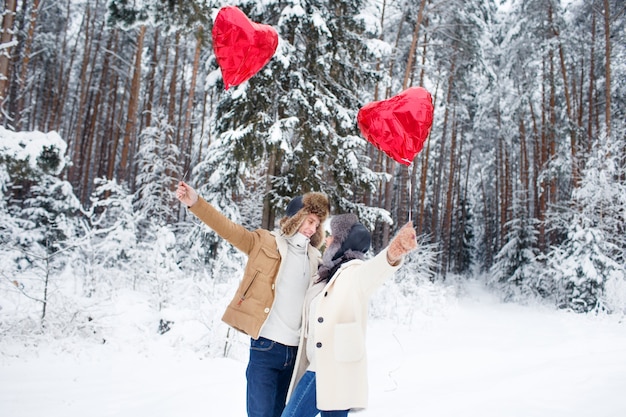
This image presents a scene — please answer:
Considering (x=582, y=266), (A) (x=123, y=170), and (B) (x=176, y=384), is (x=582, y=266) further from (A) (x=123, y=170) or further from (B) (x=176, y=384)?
(A) (x=123, y=170)

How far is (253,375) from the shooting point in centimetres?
227

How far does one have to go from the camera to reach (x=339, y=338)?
1.98 metres

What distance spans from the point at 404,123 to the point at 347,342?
52.0 inches

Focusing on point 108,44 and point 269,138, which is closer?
point 269,138

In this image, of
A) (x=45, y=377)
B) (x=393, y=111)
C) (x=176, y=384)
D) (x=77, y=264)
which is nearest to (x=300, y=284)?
(x=393, y=111)

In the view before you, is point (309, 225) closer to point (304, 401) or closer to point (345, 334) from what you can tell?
point (345, 334)

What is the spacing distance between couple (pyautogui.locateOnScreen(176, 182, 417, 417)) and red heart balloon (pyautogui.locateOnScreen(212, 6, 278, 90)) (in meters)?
1.16

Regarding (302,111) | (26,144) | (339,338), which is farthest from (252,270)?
(302,111)

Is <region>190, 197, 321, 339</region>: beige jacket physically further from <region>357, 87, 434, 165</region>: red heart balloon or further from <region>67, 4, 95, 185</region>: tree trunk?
<region>67, 4, 95, 185</region>: tree trunk

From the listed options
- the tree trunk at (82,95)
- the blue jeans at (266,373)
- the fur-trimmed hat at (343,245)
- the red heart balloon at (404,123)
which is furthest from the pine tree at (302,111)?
the tree trunk at (82,95)

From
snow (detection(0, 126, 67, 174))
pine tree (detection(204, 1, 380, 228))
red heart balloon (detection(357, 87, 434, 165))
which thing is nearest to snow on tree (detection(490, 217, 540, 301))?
pine tree (detection(204, 1, 380, 228))

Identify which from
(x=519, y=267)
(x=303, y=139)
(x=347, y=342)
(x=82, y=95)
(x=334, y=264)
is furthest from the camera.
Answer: (x=82, y=95)

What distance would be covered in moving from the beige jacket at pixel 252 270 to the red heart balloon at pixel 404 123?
0.88m

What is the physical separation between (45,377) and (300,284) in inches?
137
